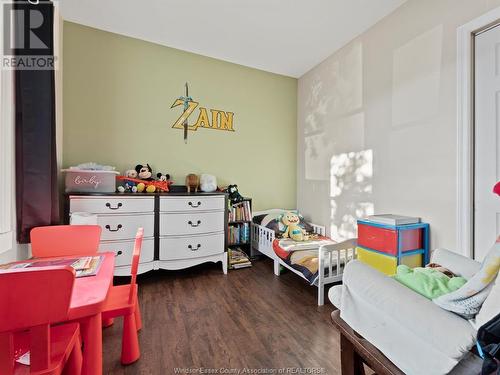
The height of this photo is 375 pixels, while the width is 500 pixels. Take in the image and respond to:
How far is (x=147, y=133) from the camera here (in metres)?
2.95

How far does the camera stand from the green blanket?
0.91m

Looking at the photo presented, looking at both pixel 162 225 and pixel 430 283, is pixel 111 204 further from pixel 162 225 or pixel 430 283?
pixel 430 283

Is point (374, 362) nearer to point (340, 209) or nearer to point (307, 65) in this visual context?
point (340, 209)

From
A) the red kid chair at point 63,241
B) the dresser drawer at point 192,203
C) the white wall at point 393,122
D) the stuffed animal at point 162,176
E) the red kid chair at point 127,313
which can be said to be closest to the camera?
the red kid chair at point 127,313

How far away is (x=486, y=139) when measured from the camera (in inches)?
68.8

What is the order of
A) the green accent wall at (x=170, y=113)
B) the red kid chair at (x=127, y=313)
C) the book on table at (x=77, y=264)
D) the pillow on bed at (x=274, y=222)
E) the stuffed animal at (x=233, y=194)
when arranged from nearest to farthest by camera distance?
the book on table at (x=77, y=264)
the red kid chair at (x=127, y=313)
the green accent wall at (x=170, y=113)
the pillow on bed at (x=274, y=222)
the stuffed animal at (x=233, y=194)

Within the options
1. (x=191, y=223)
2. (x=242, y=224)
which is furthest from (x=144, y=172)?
(x=242, y=224)

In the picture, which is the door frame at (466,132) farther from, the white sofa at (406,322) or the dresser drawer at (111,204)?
the dresser drawer at (111,204)

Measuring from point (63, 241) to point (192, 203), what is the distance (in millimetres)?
1259

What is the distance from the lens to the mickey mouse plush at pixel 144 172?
9.02ft

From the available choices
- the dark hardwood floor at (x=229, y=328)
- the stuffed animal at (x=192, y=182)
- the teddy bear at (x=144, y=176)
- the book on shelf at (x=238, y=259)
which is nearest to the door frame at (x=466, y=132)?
the dark hardwood floor at (x=229, y=328)

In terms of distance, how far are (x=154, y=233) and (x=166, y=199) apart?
14.5 inches

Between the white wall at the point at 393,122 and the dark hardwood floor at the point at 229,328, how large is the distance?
1.14 meters

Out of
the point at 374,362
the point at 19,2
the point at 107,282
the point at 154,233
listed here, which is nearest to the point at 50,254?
the point at 107,282
